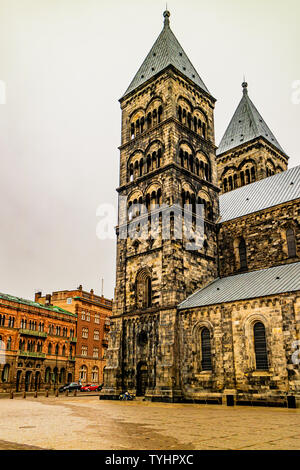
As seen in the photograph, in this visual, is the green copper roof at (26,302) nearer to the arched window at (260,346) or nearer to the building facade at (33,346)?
the building facade at (33,346)

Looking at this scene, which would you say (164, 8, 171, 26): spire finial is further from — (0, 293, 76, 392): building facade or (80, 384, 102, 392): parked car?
(80, 384, 102, 392): parked car

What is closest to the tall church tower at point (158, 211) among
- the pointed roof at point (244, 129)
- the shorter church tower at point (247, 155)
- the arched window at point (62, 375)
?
the shorter church tower at point (247, 155)

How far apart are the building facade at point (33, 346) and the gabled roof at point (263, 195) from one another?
3344 centimetres

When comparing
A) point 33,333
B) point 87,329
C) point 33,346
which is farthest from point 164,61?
point 87,329

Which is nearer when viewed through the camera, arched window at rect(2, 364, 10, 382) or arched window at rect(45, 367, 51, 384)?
arched window at rect(2, 364, 10, 382)

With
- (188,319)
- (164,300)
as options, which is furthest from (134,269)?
→ (188,319)

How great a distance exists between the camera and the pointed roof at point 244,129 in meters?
55.8

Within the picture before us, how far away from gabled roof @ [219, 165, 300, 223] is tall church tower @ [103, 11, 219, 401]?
6.70 ft

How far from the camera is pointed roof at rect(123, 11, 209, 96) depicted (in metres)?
42.6

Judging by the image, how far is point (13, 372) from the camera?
53.8 meters

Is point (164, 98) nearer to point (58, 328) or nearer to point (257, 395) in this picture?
point (257, 395)

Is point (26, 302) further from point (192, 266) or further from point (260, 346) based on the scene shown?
point (260, 346)

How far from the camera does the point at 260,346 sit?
2684 centimetres

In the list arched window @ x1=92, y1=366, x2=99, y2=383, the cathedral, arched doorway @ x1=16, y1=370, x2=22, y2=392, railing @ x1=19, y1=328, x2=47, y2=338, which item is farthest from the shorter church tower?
arched window @ x1=92, y1=366, x2=99, y2=383
